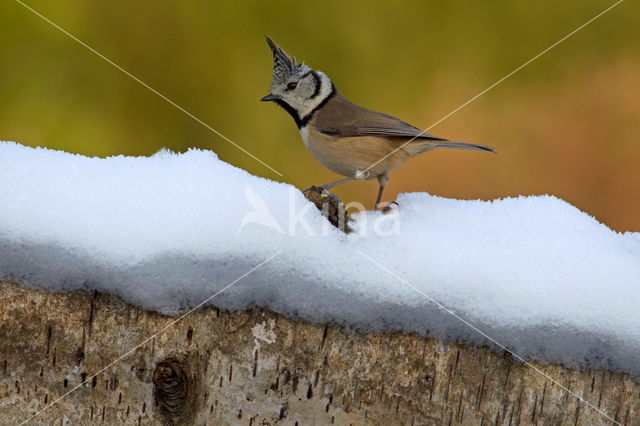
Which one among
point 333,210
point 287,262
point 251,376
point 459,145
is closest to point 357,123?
point 459,145

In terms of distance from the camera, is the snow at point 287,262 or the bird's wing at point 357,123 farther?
the bird's wing at point 357,123

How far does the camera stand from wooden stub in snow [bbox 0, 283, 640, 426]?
1652 millimetres

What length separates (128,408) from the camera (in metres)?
1.68

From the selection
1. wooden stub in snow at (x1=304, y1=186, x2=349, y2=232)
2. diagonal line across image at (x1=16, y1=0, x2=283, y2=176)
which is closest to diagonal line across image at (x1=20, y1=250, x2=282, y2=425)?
wooden stub in snow at (x1=304, y1=186, x2=349, y2=232)

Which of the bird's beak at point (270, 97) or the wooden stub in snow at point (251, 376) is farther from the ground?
the bird's beak at point (270, 97)

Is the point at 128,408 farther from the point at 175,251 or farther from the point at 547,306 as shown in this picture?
the point at 547,306

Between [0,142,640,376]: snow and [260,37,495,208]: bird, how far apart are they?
1171 millimetres

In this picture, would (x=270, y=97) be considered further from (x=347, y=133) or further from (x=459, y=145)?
(x=459, y=145)

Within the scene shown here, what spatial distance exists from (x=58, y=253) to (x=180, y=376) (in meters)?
0.37

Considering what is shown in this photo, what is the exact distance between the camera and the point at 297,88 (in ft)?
10.4

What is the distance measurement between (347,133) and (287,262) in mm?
1458

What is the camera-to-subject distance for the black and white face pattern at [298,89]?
3.10 m

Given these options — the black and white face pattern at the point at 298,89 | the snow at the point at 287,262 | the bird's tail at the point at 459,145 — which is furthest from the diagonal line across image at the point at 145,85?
the snow at the point at 287,262

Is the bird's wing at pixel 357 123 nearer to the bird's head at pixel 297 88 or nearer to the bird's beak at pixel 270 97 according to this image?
the bird's head at pixel 297 88
